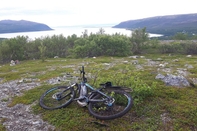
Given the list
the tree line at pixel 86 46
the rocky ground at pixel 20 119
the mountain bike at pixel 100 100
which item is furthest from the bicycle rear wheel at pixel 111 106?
the tree line at pixel 86 46

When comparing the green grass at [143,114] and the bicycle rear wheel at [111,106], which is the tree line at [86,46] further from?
the bicycle rear wheel at [111,106]

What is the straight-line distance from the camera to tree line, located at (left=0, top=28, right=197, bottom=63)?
60.0 metres

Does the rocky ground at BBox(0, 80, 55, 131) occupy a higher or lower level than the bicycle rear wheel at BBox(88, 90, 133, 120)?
lower

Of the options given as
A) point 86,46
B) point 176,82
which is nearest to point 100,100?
point 176,82

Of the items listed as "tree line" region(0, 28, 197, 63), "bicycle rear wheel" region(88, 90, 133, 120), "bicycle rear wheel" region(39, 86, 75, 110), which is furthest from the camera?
"tree line" region(0, 28, 197, 63)

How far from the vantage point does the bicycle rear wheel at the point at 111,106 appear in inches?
356

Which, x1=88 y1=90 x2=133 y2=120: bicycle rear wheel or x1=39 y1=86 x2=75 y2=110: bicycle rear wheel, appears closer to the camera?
x1=88 y1=90 x2=133 y2=120: bicycle rear wheel

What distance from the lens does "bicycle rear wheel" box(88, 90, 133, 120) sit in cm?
903

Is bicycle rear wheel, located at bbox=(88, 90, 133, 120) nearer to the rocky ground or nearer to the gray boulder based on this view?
the rocky ground

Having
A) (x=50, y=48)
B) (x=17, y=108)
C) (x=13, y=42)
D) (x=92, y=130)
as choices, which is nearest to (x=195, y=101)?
(x=92, y=130)

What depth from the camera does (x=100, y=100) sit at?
936 centimetres

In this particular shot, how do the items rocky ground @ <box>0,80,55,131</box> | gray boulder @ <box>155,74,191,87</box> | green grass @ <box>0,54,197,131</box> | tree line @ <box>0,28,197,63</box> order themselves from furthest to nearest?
tree line @ <box>0,28,197,63</box>
gray boulder @ <box>155,74,191,87</box>
rocky ground @ <box>0,80,55,131</box>
green grass @ <box>0,54,197,131</box>

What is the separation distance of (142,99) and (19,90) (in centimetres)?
1085

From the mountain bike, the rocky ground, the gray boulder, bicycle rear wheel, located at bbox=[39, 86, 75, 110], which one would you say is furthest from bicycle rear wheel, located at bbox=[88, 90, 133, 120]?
the gray boulder
